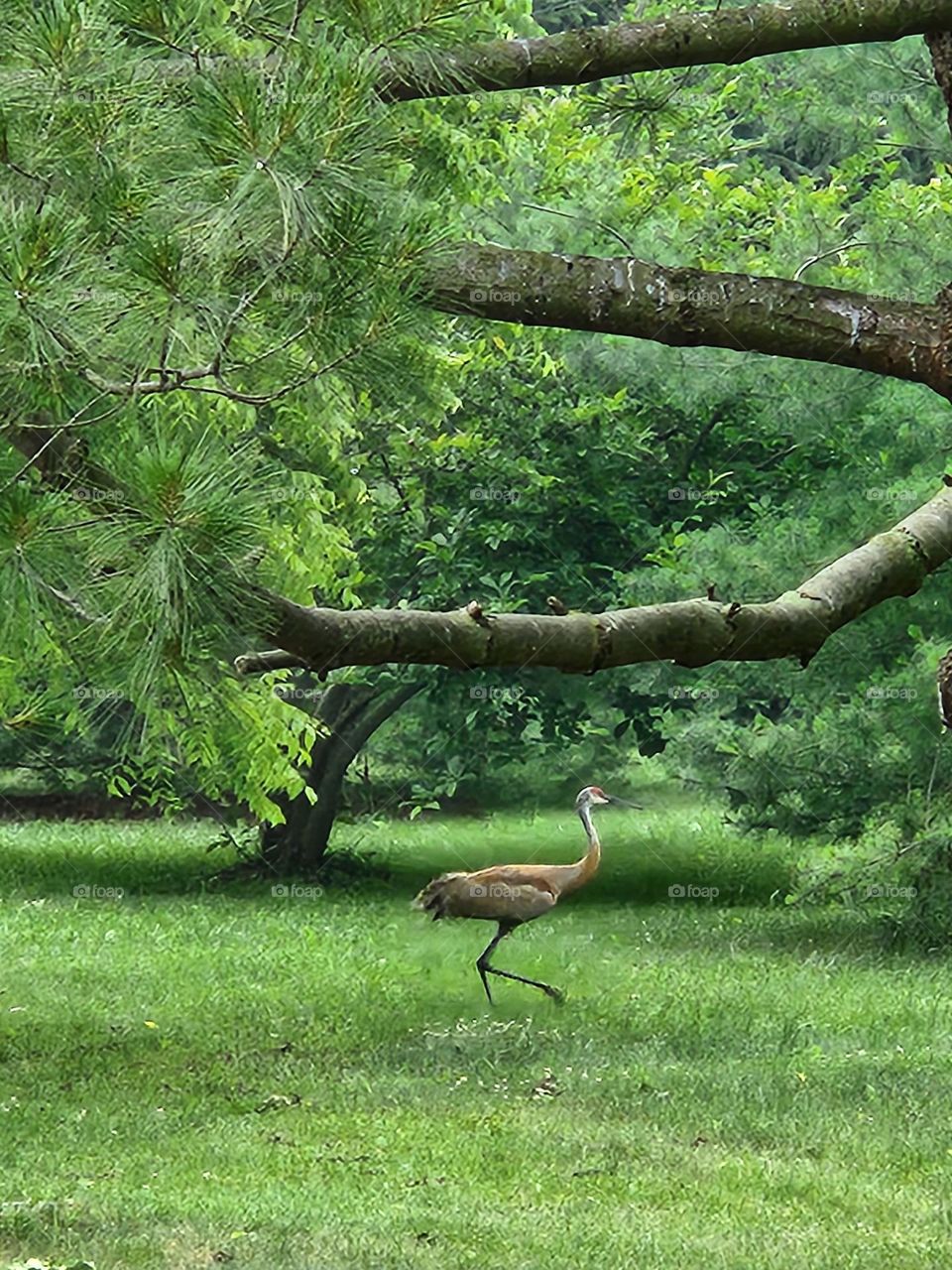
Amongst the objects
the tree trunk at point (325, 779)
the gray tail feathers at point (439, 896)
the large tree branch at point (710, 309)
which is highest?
the large tree branch at point (710, 309)

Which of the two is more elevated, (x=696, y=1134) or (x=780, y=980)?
(x=696, y=1134)

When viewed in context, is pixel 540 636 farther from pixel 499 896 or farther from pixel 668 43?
pixel 499 896

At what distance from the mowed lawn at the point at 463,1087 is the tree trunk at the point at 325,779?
2.85 feet

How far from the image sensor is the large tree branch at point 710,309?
5.04m

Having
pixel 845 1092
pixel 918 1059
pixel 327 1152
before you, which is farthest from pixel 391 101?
pixel 918 1059

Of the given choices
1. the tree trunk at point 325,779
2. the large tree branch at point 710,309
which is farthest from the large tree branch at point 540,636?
the tree trunk at point 325,779

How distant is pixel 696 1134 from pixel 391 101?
396cm

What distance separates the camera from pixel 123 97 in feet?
15.7

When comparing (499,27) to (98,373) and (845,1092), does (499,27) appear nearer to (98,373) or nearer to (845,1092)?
(845,1092)

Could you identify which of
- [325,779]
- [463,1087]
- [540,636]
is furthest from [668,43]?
[325,779]

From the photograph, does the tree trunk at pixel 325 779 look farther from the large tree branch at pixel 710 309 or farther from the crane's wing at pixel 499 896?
the large tree branch at pixel 710 309

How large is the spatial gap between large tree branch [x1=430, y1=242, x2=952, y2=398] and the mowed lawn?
254 centimetres

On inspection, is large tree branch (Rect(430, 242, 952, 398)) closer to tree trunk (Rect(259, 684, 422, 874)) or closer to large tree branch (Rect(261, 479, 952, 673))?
large tree branch (Rect(261, 479, 952, 673))

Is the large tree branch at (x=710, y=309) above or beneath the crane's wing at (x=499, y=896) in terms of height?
above
